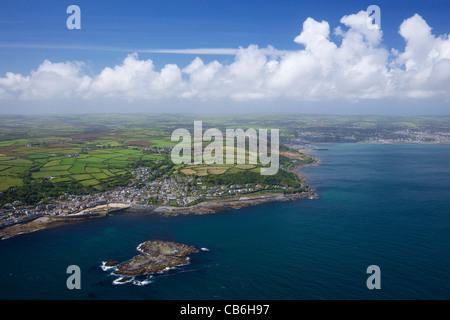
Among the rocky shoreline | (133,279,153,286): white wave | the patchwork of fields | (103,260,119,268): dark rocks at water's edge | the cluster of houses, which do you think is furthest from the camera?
the patchwork of fields

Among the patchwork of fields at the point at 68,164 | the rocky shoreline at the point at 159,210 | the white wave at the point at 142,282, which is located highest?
the patchwork of fields at the point at 68,164

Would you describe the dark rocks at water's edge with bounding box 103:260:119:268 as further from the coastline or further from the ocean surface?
the coastline

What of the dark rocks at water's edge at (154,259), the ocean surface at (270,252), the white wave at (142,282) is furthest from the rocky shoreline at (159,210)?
the white wave at (142,282)

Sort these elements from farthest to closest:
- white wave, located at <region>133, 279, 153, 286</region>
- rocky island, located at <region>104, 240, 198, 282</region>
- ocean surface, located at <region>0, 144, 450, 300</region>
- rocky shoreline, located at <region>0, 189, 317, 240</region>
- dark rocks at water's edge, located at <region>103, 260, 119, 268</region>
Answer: rocky shoreline, located at <region>0, 189, 317, 240</region>, dark rocks at water's edge, located at <region>103, 260, 119, 268</region>, rocky island, located at <region>104, 240, 198, 282</region>, white wave, located at <region>133, 279, 153, 286</region>, ocean surface, located at <region>0, 144, 450, 300</region>

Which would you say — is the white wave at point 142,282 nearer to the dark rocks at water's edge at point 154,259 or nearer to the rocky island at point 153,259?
the rocky island at point 153,259

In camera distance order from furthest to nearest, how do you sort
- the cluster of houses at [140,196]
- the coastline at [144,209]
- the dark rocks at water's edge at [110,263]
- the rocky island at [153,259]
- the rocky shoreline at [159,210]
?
the cluster of houses at [140,196] → the coastline at [144,209] → the rocky shoreline at [159,210] → the dark rocks at water's edge at [110,263] → the rocky island at [153,259]

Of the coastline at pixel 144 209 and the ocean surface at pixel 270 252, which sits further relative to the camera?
the coastline at pixel 144 209

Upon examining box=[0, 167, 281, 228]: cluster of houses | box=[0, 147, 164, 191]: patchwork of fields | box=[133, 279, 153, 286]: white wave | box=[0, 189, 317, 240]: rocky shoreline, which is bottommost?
box=[133, 279, 153, 286]: white wave

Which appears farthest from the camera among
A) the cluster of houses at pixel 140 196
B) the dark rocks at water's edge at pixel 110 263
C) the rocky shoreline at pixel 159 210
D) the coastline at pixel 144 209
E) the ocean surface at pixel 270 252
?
the cluster of houses at pixel 140 196

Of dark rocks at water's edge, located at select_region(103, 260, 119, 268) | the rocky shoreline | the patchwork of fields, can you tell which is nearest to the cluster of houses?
the rocky shoreline
